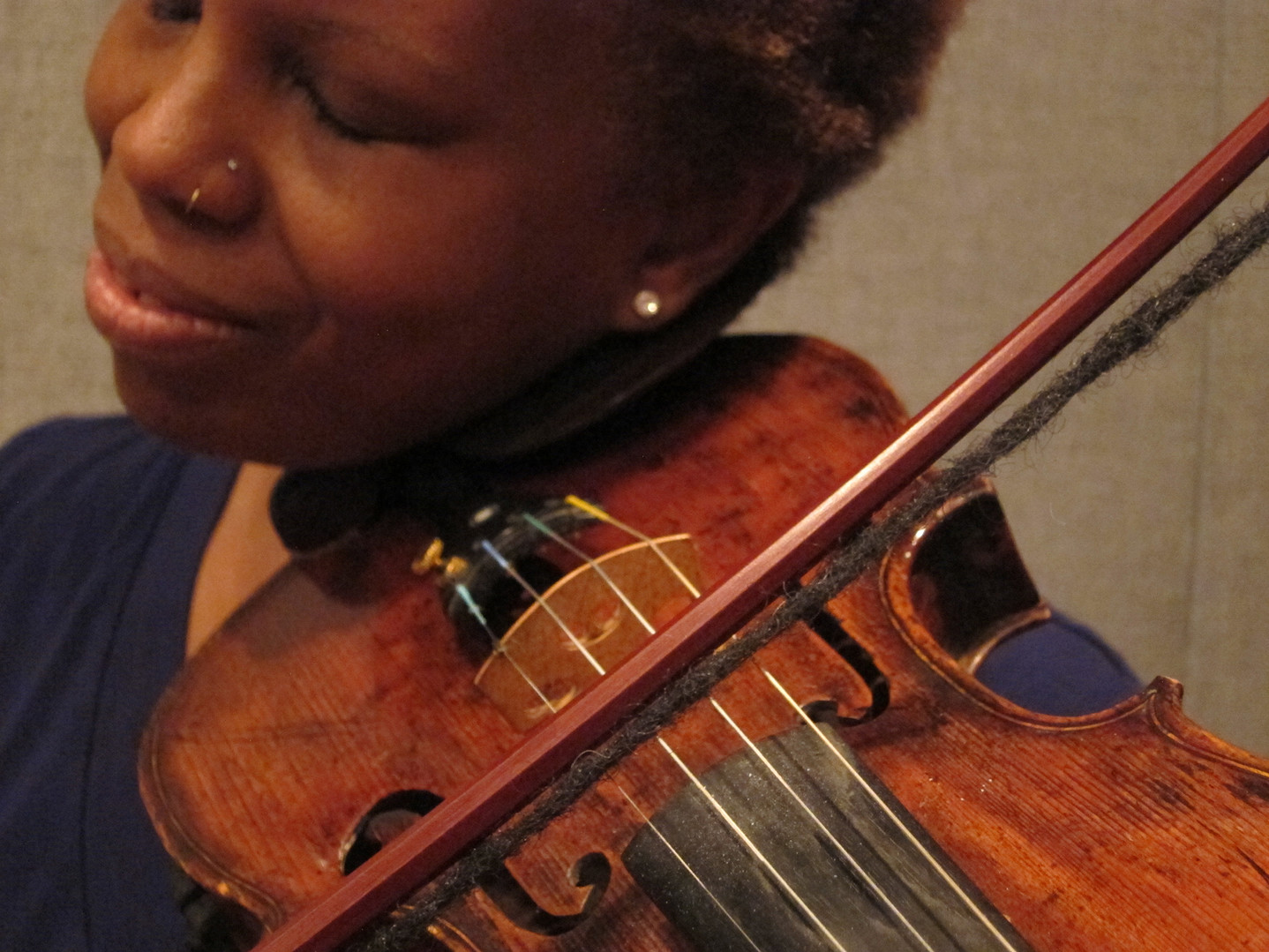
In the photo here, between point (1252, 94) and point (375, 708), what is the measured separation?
90 cm

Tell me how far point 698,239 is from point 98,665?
45 cm

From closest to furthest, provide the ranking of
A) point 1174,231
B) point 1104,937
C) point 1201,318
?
point 1104,937 → point 1174,231 → point 1201,318

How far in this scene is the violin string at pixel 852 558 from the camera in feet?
1.14

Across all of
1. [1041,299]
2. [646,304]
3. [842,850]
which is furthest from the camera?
[1041,299]

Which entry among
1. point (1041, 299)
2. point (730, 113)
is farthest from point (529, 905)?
point (1041, 299)

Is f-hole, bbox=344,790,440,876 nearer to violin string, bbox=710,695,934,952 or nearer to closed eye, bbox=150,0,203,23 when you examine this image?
violin string, bbox=710,695,934,952

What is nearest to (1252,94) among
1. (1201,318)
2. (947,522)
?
(1201,318)

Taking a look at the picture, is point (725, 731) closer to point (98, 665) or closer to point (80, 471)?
point (98, 665)

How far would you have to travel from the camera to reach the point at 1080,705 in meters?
0.52

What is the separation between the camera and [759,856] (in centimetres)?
34

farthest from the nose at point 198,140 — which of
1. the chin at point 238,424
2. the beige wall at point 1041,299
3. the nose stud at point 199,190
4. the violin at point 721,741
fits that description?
the beige wall at point 1041,299

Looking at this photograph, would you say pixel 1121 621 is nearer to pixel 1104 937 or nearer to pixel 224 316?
pixel 1104 937

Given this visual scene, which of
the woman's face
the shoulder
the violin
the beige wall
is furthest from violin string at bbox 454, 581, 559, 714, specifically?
the beige wall

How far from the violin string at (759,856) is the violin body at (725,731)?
0.10 ft
